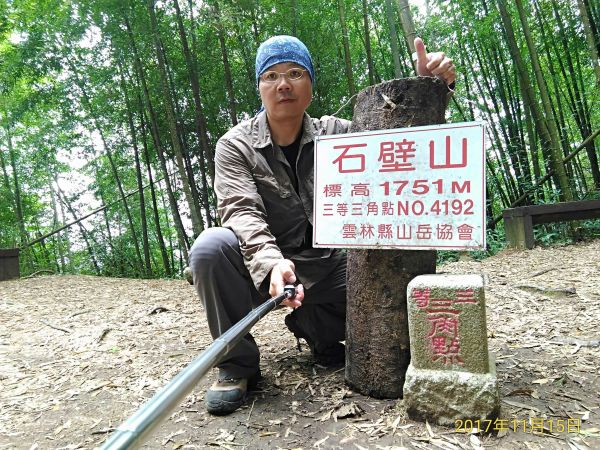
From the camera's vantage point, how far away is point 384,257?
1600 millimetres

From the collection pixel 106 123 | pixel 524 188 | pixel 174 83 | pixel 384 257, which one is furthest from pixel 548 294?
pixel 106 123

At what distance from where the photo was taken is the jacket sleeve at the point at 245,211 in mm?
1592

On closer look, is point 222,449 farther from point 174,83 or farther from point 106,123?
point 106,123

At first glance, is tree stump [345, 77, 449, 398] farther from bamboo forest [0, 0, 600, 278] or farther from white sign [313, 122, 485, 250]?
bamboo forest [0, 0, 600, 278]

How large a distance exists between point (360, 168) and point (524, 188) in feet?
19.8

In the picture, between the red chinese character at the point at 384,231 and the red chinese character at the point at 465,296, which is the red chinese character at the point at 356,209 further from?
the red chinese character at the point at 465,296

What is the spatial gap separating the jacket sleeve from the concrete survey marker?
576mm

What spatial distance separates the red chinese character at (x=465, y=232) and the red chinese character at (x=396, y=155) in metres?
0.28

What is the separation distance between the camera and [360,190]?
1.59 metres

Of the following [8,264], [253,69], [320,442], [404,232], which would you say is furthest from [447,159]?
[8,264]

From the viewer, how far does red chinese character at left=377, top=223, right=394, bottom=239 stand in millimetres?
1528

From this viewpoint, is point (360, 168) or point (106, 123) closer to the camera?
point (360, 168)

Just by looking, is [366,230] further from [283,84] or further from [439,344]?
[283,84]

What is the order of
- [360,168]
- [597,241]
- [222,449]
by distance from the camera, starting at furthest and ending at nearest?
[597,241] → [360,168] → [222,449]
